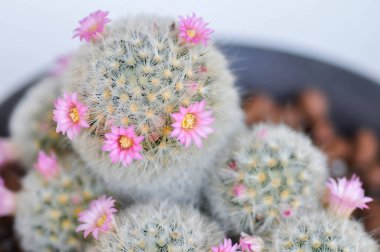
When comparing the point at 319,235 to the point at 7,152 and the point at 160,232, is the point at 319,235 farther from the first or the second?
the point at 7,152

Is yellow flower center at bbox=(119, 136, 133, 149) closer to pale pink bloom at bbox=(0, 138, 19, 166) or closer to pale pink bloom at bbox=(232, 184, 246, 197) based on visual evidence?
pale pink bloom at bbox=(232, 184, 246, 197)

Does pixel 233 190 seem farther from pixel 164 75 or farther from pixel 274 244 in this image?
pixel 164 75

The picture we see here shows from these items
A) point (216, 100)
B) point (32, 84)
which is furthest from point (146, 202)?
point (32, 84)

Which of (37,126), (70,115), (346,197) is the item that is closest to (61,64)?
(37,126)

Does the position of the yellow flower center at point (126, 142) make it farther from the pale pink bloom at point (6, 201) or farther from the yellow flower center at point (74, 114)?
the pale pink bloom at point (6, 201)

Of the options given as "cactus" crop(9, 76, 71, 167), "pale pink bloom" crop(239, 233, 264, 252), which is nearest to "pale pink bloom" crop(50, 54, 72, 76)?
"cactus" crop(9, 76, 71, 167)
